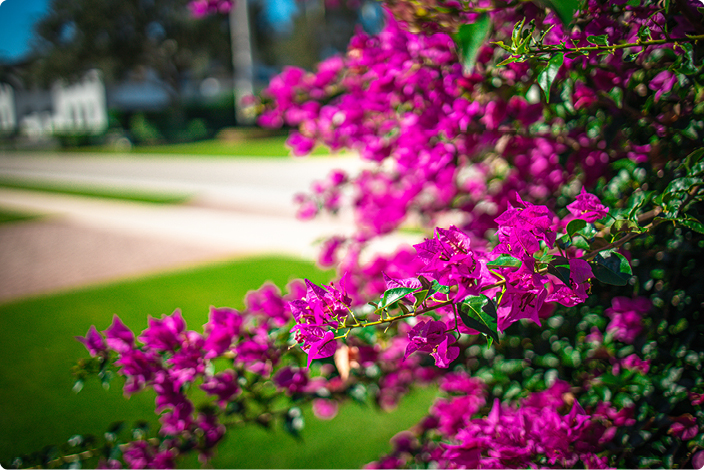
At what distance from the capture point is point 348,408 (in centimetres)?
288

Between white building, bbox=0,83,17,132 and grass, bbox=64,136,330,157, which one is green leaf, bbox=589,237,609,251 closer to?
grass, bbox=64,136,330,157

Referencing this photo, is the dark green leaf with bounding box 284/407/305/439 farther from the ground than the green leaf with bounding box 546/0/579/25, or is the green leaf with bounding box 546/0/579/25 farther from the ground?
the green leaf with bounding box 546/0/579/25

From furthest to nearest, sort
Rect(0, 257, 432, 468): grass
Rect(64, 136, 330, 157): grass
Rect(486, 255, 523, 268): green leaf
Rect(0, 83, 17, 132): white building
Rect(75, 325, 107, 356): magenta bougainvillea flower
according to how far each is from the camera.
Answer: Rect(0, 83, 17, 132): white building < Rect(64, 136, 330, 157): grass < Rect(0, 257, 432, 468): grass < Rect(75, 325, 107, 356): magenta bougainvillea flower < Rect(486, 255, 523, 268): green leaf

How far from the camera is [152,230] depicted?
8055 millimetres

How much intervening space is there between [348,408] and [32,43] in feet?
102

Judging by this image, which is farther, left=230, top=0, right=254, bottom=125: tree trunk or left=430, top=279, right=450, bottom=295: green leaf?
left=230, top=0, right=254, bottom=125: tree trunk

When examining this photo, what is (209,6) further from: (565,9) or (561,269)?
(561,269)

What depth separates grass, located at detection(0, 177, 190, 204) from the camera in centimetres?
1104

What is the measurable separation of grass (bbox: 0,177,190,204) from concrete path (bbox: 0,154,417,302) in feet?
1.19

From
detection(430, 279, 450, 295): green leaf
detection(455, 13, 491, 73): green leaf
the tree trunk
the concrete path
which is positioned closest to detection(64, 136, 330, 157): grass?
the tree trunk

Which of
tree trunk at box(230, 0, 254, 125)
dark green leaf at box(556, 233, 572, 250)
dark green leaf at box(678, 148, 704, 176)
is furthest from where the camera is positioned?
tree trunk at box(230, 0, 254, 125)

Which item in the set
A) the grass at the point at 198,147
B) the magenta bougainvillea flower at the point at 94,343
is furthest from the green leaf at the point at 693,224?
the grass at the point at 198,147

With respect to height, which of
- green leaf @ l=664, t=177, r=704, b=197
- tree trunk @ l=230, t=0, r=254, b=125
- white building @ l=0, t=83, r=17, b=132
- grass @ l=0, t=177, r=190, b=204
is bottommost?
grass @ l=0, t=177, r=190, b=204

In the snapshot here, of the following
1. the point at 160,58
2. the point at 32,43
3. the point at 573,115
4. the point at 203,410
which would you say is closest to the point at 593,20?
the point at 573,115
